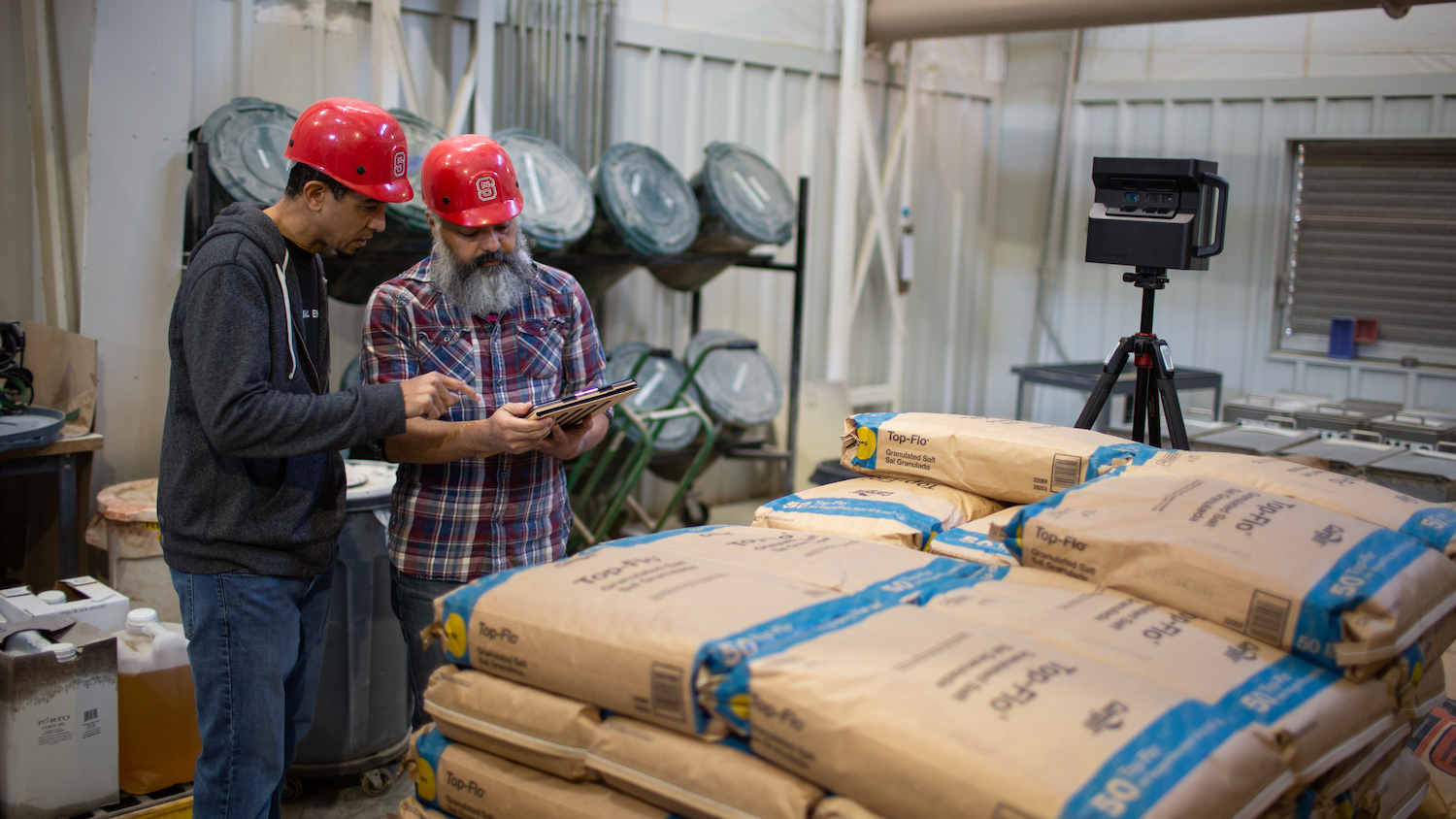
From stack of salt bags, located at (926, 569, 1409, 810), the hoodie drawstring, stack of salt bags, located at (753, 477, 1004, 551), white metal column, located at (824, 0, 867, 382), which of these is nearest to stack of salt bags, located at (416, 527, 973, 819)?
stack of salt bags, located at (926, 569, 1409, 810)

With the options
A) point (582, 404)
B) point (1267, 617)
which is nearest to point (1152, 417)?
point (1267, 617)

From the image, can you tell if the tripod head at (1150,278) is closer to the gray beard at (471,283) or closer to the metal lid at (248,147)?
the gray beard at (471,283)

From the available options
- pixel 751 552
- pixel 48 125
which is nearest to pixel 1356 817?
pixel 751 552

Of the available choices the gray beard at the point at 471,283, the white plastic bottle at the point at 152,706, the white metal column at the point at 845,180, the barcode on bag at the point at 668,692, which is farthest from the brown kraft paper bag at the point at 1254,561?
the white metal column at the point at 845,180

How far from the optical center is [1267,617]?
61.1 inches

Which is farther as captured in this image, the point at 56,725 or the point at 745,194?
the point at 745,194

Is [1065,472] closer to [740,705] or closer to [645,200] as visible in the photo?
[740,705]

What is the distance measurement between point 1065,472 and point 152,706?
7.86 feet

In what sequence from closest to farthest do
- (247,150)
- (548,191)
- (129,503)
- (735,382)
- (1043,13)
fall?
(129,503)
(247,150)
(548,191)
(735,382)
(1043,13)

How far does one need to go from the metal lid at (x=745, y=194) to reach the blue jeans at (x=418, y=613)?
9.90 ft

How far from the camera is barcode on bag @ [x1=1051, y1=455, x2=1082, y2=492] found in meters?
2.16

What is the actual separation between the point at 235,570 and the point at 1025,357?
7.17m

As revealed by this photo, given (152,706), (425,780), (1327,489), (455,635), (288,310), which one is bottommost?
(152,706)

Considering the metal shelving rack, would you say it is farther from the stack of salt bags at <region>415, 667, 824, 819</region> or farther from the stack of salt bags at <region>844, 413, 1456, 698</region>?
the stack of salt bags at <region>415, 667, 824, 819</region>
